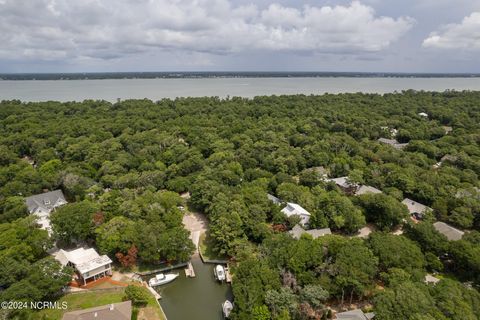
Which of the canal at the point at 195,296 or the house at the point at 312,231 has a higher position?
the house at the point at 312,231

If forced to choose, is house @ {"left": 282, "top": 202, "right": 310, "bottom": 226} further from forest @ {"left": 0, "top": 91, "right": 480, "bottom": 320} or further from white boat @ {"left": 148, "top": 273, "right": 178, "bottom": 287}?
white boat @ {"left": 148, "top": 273, "right": 178, "bottom": 287}

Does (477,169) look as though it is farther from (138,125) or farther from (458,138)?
(138,125)

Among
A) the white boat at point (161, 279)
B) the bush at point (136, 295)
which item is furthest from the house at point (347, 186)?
the bush at point (136, 295)

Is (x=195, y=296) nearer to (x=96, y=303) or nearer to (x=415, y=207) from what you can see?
(x=96, y=303)

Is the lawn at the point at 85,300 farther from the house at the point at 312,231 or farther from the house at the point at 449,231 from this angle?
the house at the point at 449,231

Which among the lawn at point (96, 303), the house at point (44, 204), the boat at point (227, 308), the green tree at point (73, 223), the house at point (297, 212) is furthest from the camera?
the house at point (44, 204)

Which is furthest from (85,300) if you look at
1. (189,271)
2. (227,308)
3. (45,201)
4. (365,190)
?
(365,190)
